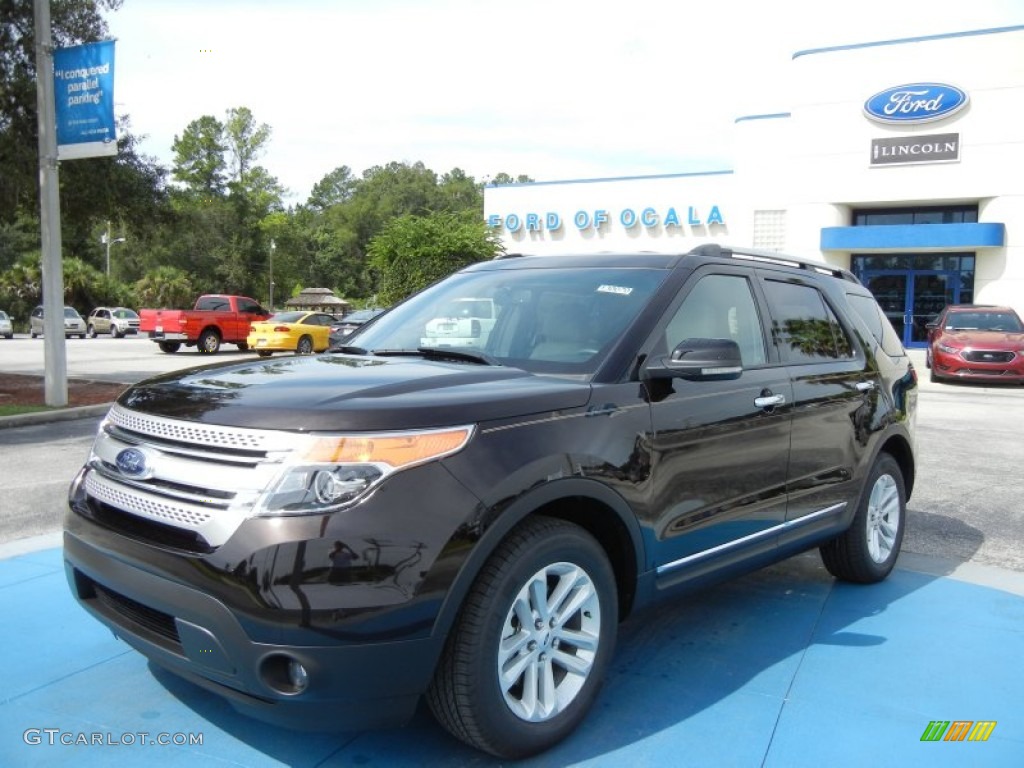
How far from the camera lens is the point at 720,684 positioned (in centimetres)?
370

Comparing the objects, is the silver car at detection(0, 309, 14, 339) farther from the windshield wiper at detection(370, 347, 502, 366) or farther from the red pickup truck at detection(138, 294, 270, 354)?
the windshield wiper at detection(370, 347, 502, 366)

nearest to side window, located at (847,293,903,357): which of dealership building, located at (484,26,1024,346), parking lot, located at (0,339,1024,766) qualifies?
parking lot, located at (0,339,1024,766)

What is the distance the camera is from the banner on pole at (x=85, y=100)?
11641 mm

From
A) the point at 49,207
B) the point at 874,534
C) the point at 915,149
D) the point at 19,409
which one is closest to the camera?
the point at 874,534

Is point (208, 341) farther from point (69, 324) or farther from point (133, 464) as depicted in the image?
point (133, 464)

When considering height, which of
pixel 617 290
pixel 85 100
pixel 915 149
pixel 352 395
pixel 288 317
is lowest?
pixel 288 317

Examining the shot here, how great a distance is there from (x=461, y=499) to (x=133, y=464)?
1150 mm

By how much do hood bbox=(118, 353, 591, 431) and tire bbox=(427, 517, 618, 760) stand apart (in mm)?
451

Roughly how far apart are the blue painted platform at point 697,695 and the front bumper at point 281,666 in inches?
19.8

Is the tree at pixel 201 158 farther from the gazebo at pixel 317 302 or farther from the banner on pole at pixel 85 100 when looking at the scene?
the banner on pole at pixel 85 100

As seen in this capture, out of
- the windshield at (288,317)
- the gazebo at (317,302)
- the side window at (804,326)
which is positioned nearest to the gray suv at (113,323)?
the gazebo at (317,302)

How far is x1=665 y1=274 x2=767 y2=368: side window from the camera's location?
3.76m

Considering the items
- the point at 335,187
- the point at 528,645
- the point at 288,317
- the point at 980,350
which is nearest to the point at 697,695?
the point at 528,645

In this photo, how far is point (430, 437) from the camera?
2.67 metres
